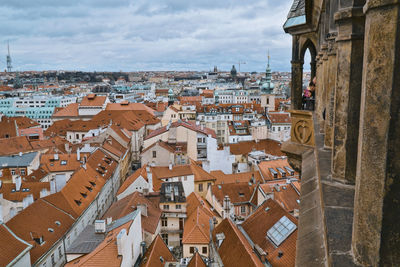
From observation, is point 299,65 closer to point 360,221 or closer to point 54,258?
point 360,221

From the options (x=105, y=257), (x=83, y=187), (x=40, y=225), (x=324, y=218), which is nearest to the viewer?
(x=324, y=218)

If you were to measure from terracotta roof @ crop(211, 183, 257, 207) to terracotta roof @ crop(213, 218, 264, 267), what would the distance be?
8994mm

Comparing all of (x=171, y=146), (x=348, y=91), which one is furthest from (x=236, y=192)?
(x=348, y=91)

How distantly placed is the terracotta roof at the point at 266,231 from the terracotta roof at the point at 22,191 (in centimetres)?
1865

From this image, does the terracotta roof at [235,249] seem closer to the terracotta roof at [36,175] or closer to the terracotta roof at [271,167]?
the terracotta roof at [271,167]

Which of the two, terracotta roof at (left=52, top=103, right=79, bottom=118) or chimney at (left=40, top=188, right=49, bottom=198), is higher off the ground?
terracotta roof at (left=52, top=103, right=79, bottom=118)

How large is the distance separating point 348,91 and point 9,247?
65.8ft

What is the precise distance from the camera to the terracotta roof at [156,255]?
18594 millimetres

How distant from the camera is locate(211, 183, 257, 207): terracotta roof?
29.6 meters

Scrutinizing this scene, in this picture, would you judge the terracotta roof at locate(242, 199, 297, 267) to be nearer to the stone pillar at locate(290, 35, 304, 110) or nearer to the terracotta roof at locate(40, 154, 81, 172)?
the stone pillar at locate(290, 35, 304, 110)

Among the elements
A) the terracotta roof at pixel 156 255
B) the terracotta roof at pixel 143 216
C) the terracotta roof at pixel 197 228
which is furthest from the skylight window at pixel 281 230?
the terracotta roof at pixel 143 216

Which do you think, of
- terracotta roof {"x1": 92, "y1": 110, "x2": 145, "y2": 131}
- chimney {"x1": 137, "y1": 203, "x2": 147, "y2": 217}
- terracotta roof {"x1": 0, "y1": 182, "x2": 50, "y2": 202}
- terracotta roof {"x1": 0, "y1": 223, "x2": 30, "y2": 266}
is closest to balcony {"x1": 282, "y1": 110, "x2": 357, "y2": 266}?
terracotta roof {"x1": 0, "y1": 223, "x2": 30, "y2": 266}

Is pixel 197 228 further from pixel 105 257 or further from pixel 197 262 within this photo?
pixel 105 257

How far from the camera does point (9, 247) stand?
62.1ft
